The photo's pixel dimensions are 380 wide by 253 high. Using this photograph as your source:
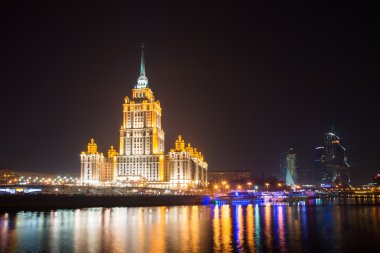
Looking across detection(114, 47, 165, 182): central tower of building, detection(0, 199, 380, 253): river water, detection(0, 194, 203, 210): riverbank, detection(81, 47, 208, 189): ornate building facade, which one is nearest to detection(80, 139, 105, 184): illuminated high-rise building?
detection(81, 47, 208, 189): ornate building facade

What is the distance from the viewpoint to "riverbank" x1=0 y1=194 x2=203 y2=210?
255ft

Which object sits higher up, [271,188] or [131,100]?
[131,100]

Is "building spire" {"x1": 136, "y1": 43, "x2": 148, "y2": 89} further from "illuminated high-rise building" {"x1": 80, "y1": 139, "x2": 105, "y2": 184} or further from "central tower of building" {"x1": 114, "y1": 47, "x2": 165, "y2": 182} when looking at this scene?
"illuminated high-rise building" {"x1": 80, "y1": 139, "x2": 105, "y2": 184}

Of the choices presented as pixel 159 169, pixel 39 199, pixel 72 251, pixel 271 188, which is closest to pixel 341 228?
pixel 72 251

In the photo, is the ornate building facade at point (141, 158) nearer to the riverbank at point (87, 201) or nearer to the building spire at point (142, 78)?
the building spire at point (142, 78)

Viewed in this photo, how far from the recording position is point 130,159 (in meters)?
136

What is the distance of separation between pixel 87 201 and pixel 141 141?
153ft

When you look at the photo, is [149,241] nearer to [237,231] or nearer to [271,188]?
[237,231]

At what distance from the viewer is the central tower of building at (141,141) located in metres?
135

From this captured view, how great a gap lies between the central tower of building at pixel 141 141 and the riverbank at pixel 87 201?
21.6 m

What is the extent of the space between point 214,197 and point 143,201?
2944 centimetres

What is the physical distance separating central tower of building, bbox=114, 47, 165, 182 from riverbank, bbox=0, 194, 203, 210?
2164 centimetres

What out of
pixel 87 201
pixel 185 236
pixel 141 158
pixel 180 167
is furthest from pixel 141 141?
pixel 185 236

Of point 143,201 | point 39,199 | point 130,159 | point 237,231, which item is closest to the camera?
point 237,231
